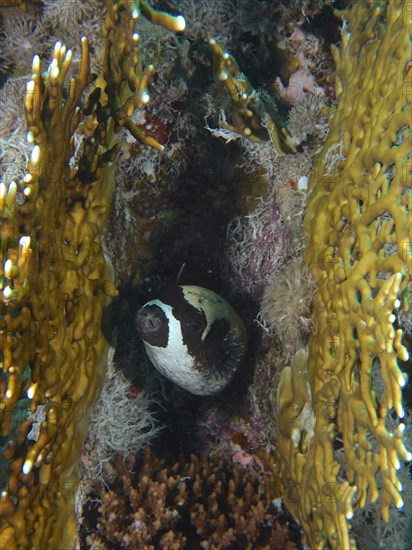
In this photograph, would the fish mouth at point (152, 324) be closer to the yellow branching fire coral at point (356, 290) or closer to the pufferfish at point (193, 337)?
the pufferfish at point (193, 337)

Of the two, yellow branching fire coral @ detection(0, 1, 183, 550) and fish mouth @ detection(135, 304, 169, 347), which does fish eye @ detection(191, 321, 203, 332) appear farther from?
yellow branching fire coral @ detection(0, 1, 183, 550)

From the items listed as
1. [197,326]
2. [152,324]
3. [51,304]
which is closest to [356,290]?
[197,326]

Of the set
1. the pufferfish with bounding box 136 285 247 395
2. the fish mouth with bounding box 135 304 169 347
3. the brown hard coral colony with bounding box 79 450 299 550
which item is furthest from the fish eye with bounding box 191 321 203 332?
the brown hard coral colony with bounding box 79 450 299 550

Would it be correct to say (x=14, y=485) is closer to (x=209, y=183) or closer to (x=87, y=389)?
(x=87, y=389)

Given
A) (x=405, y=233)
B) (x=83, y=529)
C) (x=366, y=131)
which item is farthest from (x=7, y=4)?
(x=83, y=529)

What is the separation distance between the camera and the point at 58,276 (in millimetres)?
2711

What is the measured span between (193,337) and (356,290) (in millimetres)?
1383

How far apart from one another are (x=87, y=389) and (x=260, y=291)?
1.76 m

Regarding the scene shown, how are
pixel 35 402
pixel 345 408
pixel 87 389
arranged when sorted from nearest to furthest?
pixel 35 402 → pixel 345 408 → pixel 87 389

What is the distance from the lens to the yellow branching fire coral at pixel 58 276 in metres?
2.23

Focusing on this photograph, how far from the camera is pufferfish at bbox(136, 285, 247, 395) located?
315 centimetres

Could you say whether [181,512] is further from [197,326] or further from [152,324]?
[152,324]

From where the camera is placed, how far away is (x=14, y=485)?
2.49 m

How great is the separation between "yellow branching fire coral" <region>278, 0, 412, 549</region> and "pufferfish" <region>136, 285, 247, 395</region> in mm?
581
